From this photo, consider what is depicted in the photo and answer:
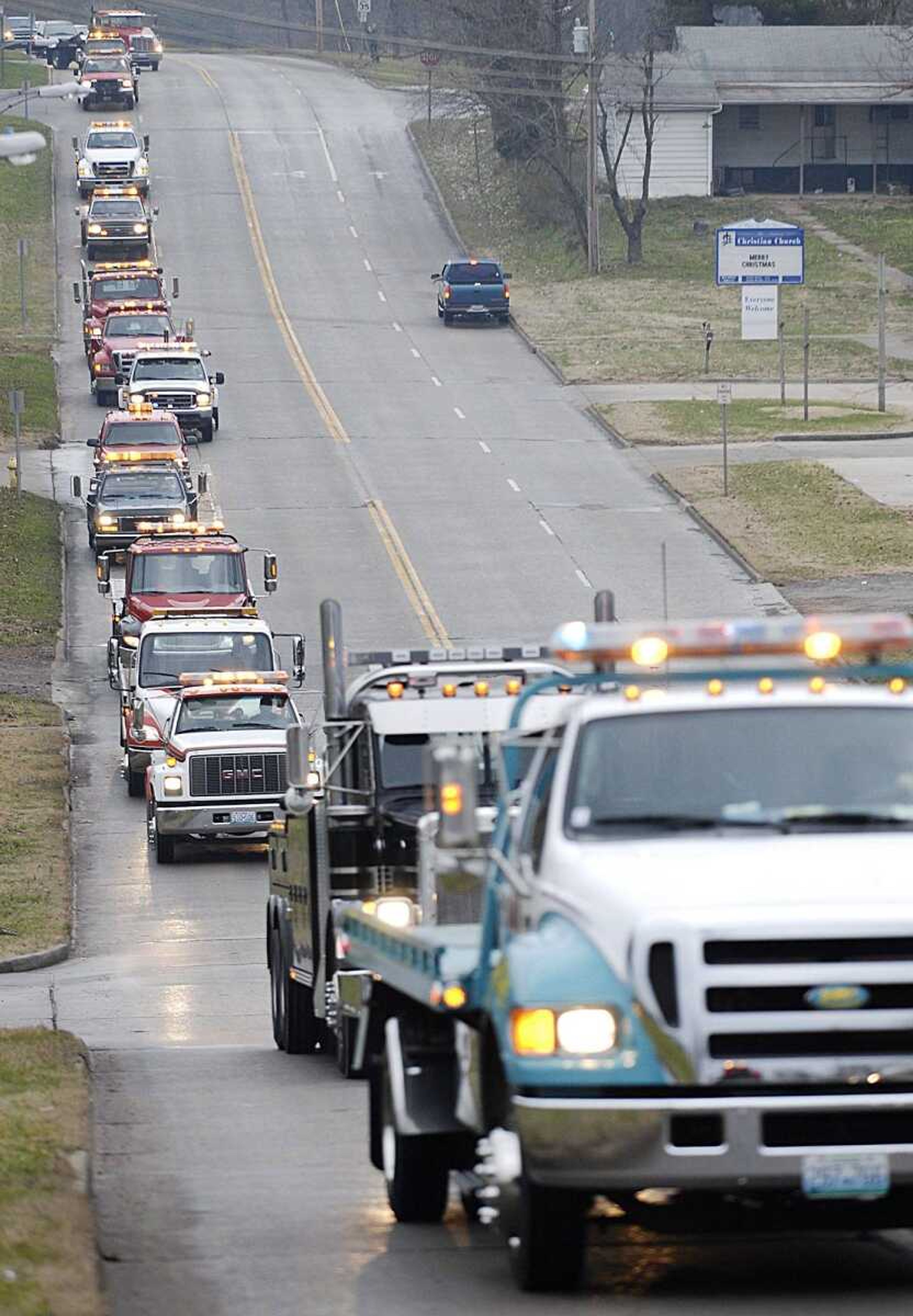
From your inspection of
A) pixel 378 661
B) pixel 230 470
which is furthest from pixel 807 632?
pixel 230 470

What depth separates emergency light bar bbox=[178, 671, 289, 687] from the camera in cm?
3222

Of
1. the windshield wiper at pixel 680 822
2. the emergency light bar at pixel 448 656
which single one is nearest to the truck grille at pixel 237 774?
the emergency light bar at pixel 448 656

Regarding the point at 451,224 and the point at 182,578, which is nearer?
the point at 182,578

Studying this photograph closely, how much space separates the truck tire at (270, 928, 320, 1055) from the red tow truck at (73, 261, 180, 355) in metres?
45.8

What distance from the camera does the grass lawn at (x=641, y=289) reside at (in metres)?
67.8

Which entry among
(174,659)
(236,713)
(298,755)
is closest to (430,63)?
(174,659)

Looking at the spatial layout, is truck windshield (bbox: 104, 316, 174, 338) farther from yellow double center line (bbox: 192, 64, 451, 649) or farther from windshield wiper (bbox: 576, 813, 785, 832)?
windshield wiper (bbox: 576, 813, 785, 832)

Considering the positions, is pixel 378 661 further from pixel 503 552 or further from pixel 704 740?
pixel 503 552

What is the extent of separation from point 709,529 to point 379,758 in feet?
108

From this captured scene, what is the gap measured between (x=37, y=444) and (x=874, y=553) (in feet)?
67.2

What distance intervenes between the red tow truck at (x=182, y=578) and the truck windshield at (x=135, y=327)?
2361 centimetres

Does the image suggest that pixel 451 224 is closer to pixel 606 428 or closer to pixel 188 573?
pixel 606 428

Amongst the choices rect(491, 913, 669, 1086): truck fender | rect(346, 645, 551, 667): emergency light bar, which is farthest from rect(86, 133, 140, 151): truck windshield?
rect(491, 913, 669, 1086): truck fender

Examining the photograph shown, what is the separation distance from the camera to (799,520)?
4878cm
